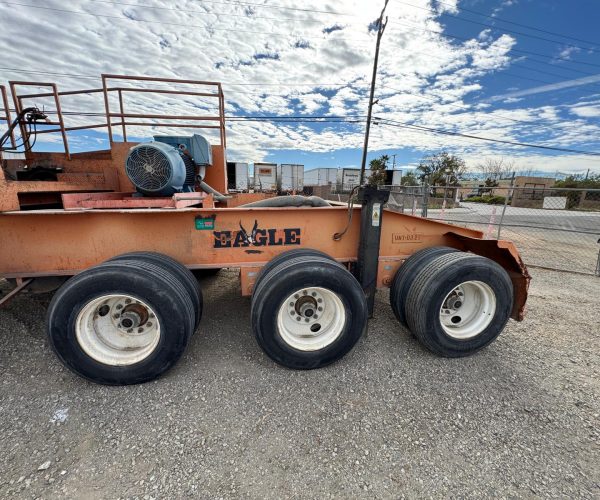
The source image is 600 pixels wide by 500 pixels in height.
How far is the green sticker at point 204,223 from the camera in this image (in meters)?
3.22

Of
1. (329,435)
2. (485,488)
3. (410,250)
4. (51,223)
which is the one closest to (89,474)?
(329,435)

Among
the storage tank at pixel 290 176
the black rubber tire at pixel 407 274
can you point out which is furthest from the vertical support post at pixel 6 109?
the storage tank at pixel 290 176

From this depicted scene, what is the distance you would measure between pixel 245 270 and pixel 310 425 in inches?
69.4

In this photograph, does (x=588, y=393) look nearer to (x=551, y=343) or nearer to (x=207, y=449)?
(x=551, y=343)

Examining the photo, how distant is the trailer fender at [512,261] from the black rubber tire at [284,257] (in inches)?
73.5

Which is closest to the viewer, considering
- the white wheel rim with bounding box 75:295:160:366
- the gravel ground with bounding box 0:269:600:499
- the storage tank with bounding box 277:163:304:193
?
the gravel ground with bounding box 0:269:600:499

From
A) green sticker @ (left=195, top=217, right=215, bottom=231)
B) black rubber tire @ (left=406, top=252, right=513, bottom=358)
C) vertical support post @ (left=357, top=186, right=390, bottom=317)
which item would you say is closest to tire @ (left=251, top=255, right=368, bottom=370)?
vertical support post @ (left=357, top=186, right=390, bottom=317)

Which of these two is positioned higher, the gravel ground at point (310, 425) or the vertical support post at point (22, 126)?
the vertical support post at point (22, 126)

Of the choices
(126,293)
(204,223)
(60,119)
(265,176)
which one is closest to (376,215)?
(204,223)

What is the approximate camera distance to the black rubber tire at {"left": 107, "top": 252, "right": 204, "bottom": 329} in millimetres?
2902

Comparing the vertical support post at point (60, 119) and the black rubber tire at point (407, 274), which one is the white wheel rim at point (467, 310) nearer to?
the black rubber tire at point (407, 274)

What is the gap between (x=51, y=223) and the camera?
9.80 feet

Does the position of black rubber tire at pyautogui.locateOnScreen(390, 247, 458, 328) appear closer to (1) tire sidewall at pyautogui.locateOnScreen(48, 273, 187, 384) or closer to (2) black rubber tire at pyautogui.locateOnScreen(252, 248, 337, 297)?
(2) black rubber tire at pyautogui.locateOnScreen(252, 248, 337, 297)

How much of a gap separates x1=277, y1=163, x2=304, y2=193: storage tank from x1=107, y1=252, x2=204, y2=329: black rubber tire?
3362cm
